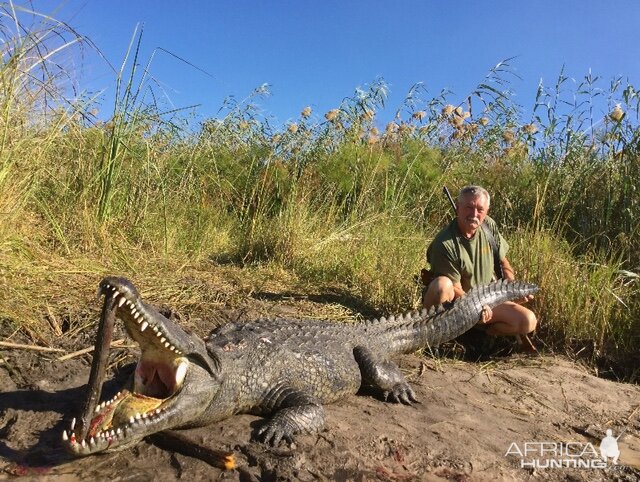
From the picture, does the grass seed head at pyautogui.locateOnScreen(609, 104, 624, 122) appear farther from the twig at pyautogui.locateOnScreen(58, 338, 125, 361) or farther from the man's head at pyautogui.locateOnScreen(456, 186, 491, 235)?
the twig at pyautogui.locateOnScreen(58, 338, 125, 361)

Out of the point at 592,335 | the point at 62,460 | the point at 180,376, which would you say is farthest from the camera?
the point at 592,335

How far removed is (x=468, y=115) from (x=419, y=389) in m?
5.27

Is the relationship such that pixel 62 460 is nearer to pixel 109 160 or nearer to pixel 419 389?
pixel 419 389

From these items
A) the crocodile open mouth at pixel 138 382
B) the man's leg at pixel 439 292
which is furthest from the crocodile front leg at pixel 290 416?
the man's leg at pixel 439 292

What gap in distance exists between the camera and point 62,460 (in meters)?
2.36

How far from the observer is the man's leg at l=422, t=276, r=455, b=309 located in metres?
4.80

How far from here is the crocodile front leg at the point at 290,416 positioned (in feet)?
8.93

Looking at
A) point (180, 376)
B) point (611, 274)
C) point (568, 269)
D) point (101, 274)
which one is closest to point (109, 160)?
point (101, 274)

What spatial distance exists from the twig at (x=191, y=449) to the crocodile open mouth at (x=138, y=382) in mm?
173

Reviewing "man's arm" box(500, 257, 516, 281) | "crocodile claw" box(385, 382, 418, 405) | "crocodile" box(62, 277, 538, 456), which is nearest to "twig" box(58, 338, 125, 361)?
"crocodile" box(62, 277, 538, 456)

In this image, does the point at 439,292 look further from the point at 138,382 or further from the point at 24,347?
the point at 24,347

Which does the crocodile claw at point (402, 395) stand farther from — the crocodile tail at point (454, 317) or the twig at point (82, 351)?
the twig at point (82, 351)

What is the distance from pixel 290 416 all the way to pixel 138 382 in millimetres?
Answer: 756

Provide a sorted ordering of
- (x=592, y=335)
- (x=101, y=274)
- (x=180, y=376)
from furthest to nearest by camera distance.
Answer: (x=592, y=335) → (x=101, y=274) → (x=180, y=376)
